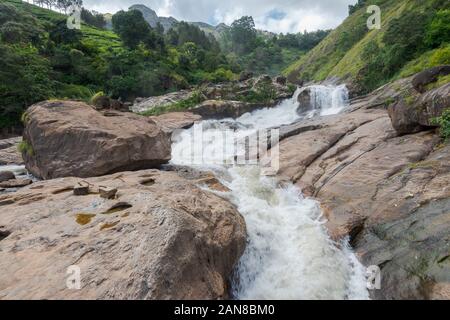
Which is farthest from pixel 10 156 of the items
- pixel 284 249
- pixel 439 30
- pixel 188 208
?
pixel 439 30

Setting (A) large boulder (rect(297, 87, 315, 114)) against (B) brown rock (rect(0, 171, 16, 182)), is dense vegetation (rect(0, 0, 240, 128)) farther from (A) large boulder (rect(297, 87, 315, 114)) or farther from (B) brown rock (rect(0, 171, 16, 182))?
(A) large boulder (rect(297, 87, 315, 114))

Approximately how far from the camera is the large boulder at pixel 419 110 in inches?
388

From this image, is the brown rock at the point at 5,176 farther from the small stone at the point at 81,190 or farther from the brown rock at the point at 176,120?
the brown rock at the point at 176,120

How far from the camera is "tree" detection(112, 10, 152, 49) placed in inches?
2144

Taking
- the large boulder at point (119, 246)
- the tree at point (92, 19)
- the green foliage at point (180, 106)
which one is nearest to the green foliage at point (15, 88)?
the green foliage at point (180, 106)

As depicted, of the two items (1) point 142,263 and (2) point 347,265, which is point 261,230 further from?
(1) point 142,263

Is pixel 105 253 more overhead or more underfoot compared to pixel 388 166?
more underfoot

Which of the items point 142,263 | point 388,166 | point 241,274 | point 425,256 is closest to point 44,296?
point 142,263

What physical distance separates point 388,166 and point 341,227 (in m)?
3.31

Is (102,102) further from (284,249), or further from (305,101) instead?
(305,101)

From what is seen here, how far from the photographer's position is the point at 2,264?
193 inches

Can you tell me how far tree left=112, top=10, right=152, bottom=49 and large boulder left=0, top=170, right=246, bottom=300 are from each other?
5467 centimetres

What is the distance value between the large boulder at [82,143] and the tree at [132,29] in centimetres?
4672
